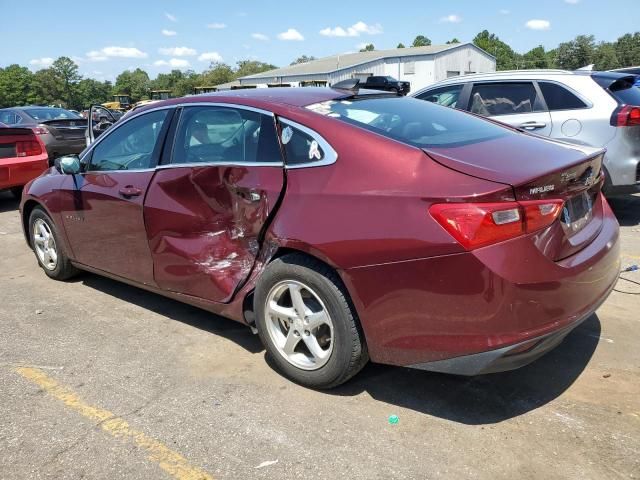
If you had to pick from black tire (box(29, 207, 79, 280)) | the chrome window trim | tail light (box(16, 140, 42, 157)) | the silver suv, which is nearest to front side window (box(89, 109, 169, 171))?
black tire (box(29, 207, 79, 280))

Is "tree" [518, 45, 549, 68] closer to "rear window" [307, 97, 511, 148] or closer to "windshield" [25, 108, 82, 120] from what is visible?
"windshield" [25, 108, 82, 120]

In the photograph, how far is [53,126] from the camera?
12.3 meters

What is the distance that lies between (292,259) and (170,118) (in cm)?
156

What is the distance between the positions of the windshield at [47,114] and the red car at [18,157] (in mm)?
4223

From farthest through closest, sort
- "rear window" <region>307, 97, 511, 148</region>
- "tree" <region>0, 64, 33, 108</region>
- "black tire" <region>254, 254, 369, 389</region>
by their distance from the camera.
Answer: "tree" <region>0, 64, 33, 108</region> → "rear window" <region>307, 97, 511, 148</region> → "black tire" <region>254, 254, 369, 389</region>

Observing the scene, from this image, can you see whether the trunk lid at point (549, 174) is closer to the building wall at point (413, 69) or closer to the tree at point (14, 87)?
the building wall at point (413, 69)

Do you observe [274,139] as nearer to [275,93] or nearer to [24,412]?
[275,93]

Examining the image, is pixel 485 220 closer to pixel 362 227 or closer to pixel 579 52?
pixel 362 227

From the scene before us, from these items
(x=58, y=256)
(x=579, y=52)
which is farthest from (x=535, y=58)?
(x=58, y=256)

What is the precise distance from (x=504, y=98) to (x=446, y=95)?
78 centimetres

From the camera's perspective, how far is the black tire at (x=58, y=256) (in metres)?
4.90

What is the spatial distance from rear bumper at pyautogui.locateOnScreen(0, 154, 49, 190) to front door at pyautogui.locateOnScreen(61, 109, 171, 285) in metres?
4.55

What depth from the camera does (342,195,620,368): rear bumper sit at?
2406 millimetres

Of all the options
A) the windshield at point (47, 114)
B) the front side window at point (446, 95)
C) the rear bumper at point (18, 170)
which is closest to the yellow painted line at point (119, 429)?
the front side window at point (446, 95)
